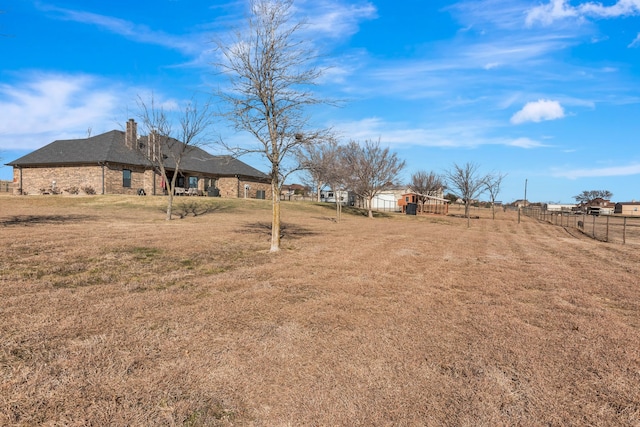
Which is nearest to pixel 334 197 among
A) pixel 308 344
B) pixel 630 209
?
pixel 308 344

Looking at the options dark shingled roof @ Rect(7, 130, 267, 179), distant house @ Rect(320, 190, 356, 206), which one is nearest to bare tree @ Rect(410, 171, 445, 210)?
distant house @ Rect(320, 190, 356, 206)

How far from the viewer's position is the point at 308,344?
406 centimetres

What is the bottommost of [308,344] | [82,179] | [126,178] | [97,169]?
[308,344]

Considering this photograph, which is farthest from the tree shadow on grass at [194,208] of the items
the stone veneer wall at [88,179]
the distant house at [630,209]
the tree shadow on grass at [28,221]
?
the distant house at [630,209]

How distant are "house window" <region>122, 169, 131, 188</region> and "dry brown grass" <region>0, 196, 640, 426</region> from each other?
2676 centimetres

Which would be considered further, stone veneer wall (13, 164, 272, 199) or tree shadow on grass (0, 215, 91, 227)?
stone veneer wall (13, 164, 272, 199)

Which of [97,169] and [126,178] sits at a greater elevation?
[97,169]

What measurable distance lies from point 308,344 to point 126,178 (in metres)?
34.0

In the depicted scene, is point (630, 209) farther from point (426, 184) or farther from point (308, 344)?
point (308, 344)

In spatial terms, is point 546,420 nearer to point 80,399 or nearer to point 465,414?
point 465,414

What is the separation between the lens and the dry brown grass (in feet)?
9.34

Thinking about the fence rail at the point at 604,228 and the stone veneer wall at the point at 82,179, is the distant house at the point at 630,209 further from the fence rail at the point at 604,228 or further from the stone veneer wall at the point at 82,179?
the stone veneer wall at the point at 82,179

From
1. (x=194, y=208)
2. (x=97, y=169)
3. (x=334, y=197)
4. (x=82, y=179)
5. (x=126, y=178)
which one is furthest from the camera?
(x=334, y=197)

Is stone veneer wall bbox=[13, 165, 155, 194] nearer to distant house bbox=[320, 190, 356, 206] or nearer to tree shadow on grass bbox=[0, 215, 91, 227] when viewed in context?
tree shadow on grass bbox=[0, 215, 91, 227]
